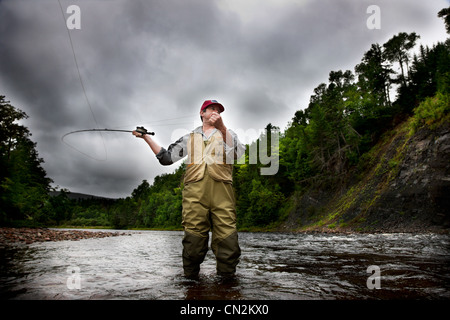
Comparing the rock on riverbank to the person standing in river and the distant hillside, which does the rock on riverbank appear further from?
the distant hillside

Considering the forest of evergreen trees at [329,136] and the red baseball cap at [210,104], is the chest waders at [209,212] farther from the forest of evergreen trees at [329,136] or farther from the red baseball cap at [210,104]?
the forest of evergreen trees at [329,136]

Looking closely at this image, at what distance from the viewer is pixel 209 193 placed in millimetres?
3318

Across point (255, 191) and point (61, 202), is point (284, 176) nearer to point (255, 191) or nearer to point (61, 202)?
point (255, 191)

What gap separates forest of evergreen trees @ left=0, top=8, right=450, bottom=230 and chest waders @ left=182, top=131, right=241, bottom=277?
20.0 meters

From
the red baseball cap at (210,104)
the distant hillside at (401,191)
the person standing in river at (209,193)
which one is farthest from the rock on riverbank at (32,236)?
the distant hillside at (401,191)

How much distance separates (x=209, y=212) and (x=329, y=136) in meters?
30.8

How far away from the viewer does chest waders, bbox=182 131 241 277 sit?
3.20 meters

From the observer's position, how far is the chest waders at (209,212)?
10.5 ft

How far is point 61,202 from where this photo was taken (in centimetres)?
5391

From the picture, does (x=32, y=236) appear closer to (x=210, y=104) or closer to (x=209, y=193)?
(x=209, y=193)

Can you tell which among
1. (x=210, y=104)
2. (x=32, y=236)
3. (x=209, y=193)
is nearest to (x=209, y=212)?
(x=209, y=193)

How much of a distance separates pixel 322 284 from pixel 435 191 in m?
16.3

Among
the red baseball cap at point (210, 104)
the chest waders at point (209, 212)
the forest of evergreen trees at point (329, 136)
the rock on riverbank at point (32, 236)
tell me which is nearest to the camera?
the chest waders at point (209, 212)

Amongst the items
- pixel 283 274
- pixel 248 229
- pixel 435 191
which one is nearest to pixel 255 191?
pixel 248 229
